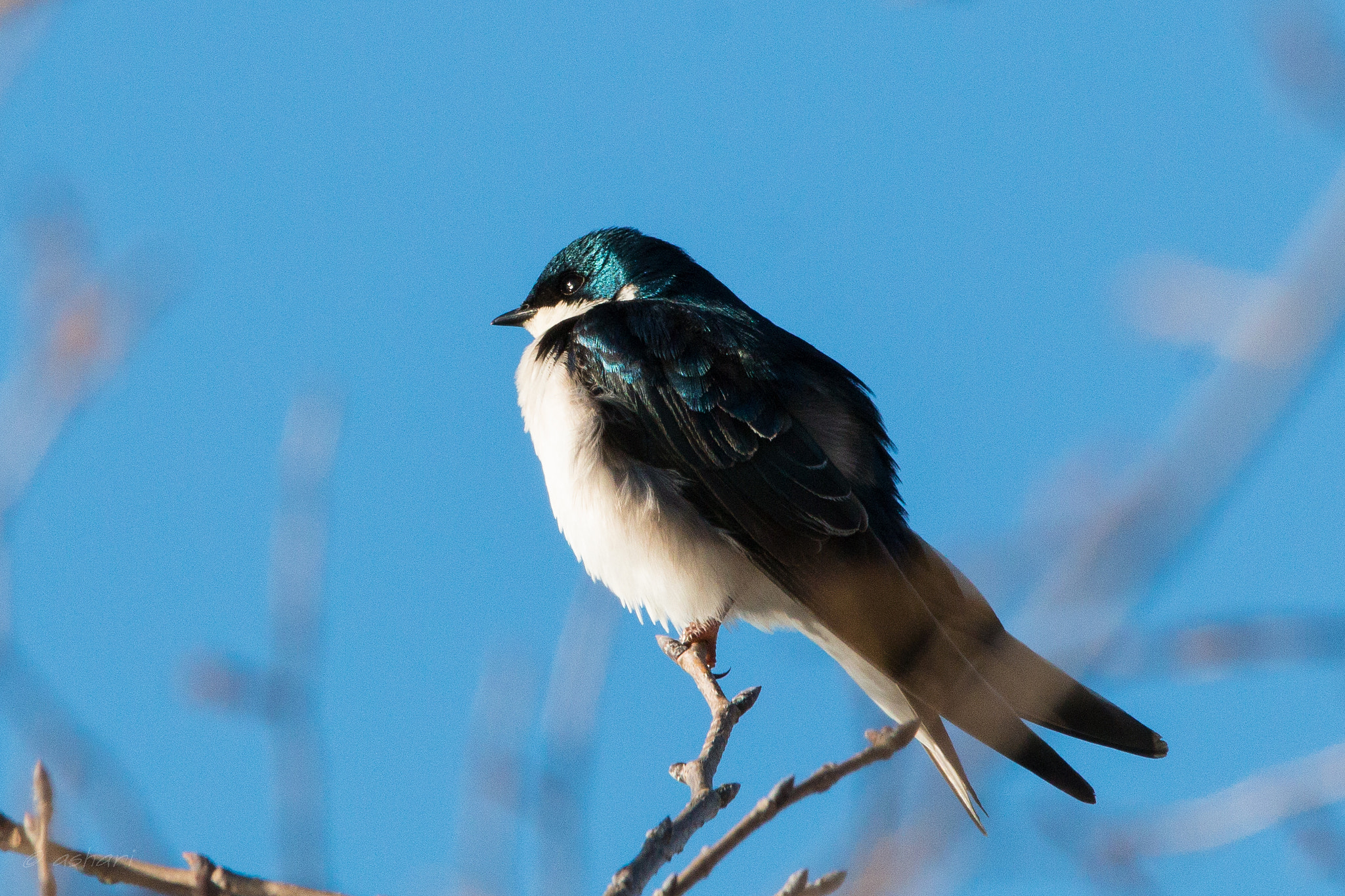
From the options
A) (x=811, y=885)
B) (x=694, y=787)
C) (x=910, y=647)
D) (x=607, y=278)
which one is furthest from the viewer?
(x=607, y=278)

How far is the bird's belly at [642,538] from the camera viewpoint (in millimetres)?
4367

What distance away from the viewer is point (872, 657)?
150 inches

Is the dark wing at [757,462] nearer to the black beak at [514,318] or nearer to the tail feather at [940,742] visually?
the tail feather at [940,742]

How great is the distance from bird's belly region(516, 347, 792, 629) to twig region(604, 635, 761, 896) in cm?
19

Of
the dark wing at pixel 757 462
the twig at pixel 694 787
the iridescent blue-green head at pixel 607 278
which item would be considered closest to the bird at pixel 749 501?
the dark wing at pixel 757 462

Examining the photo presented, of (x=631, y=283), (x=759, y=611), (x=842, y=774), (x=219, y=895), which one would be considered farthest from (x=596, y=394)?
(x=219, y=895)

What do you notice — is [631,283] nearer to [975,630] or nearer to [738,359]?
[738,359]

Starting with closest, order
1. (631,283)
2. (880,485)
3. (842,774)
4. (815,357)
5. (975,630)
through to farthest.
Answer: (842,774) < (975,630) < (880,485) < (815,357) < (631,283)

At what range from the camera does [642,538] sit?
438 cm

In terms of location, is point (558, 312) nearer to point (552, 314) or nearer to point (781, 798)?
point (552, 314)

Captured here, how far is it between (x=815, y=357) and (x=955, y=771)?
5.47 ft

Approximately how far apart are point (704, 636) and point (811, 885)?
2441 millimetres

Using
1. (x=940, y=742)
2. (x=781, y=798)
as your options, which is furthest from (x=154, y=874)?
(x=940, y=742)

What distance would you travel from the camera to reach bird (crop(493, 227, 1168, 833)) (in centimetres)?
390
